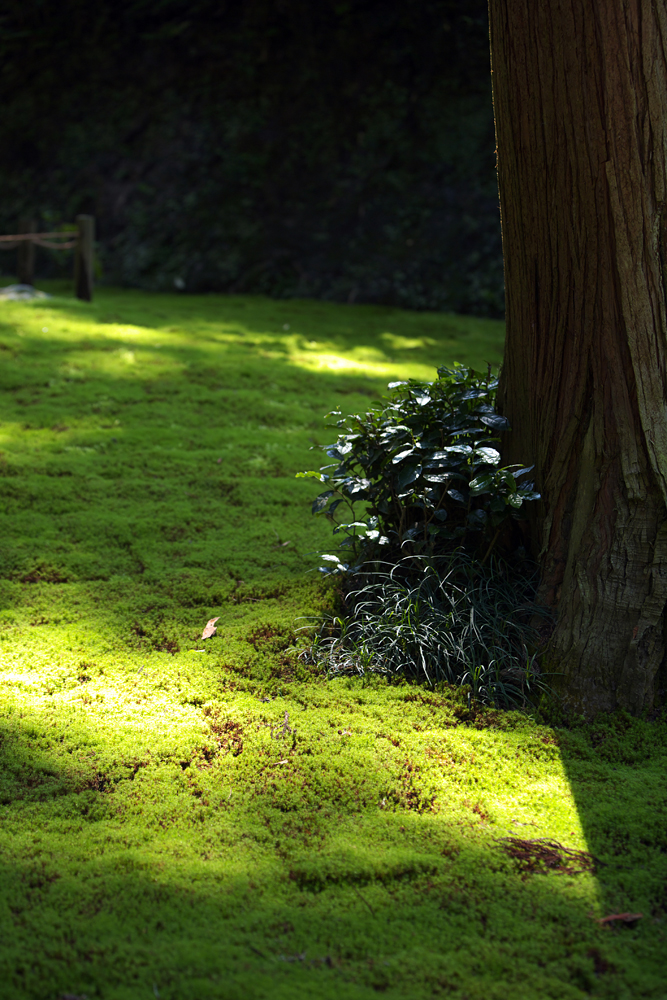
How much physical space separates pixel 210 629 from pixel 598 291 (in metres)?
1.93

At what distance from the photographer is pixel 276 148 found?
12.1m

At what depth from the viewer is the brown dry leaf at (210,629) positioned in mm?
3225

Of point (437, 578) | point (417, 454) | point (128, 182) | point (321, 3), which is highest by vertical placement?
point (321, 3)

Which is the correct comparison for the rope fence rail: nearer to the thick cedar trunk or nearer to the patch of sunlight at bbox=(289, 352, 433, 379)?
the patch of sunlight at bbox=(289, 352, 433, 379)

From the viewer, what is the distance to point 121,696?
280 centimetres

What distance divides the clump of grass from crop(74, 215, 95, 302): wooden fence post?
7351 mm

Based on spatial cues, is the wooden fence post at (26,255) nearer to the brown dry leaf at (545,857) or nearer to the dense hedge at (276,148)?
the dense hedge at (276,148)

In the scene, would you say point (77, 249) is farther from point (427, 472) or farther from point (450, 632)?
point (450, 632)

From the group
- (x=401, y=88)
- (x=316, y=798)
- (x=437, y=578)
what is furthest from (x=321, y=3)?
(x=316, y=798)

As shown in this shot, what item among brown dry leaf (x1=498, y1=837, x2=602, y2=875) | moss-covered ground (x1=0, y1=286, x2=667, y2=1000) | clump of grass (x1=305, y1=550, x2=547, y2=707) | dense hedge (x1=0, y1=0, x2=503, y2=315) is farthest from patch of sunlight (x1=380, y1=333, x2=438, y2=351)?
brown dry leaf (x1=498, y1=837, x2=602, y2=875)

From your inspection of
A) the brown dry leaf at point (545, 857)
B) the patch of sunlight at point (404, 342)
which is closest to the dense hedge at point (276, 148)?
the patch of sunlight at point (404, 342)

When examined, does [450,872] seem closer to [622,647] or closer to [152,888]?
[152,888]

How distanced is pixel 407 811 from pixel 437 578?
1.07 metres

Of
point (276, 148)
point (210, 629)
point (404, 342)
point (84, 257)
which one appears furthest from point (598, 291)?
point (276, 148)
